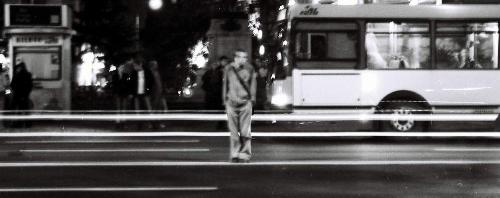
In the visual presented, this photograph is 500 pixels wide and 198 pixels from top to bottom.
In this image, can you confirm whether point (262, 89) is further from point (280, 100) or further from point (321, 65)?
point (321, 65)

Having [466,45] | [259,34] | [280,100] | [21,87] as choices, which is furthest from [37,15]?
[466,45]

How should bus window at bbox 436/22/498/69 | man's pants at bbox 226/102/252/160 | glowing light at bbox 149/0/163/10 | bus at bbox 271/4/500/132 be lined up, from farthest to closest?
glowing light at bbox 149/0/163/10, bus window at bbox 436/22/498/69, bus at bbox 271/4/500/132, man's pants at bbox 226/102/252/160

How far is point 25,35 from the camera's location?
2406 cm

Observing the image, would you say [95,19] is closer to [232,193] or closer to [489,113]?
[489,113]

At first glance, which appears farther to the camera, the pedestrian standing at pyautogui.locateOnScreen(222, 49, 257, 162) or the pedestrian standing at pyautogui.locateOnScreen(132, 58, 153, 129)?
the pedestrian standing at pyautogui.locateOnScreen(132, 58, 153, 129)

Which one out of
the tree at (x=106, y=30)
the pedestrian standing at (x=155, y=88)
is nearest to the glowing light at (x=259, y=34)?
the pedestrian standing at (x=155, y=88)

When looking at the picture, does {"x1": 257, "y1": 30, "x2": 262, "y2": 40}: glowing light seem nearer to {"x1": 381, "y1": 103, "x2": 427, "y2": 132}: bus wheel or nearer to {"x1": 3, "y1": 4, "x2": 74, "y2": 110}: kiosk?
{"x1": 3, "y1": 4, "x2": 74, "y2": 110}: kiosk

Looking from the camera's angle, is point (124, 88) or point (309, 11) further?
point (124, 88)

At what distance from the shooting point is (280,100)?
19906 millimetres

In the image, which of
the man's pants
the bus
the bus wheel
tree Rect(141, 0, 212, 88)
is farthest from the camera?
tree Rect(141, 0, 212, 88)

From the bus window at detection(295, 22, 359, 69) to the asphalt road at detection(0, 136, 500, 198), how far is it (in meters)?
1.93

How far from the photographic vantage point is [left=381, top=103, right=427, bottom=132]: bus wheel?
18781 mm

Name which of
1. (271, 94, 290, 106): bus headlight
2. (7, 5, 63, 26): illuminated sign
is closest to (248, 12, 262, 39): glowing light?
(7, 5, 63, 26): illuminated sign

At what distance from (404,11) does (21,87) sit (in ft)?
29.5
